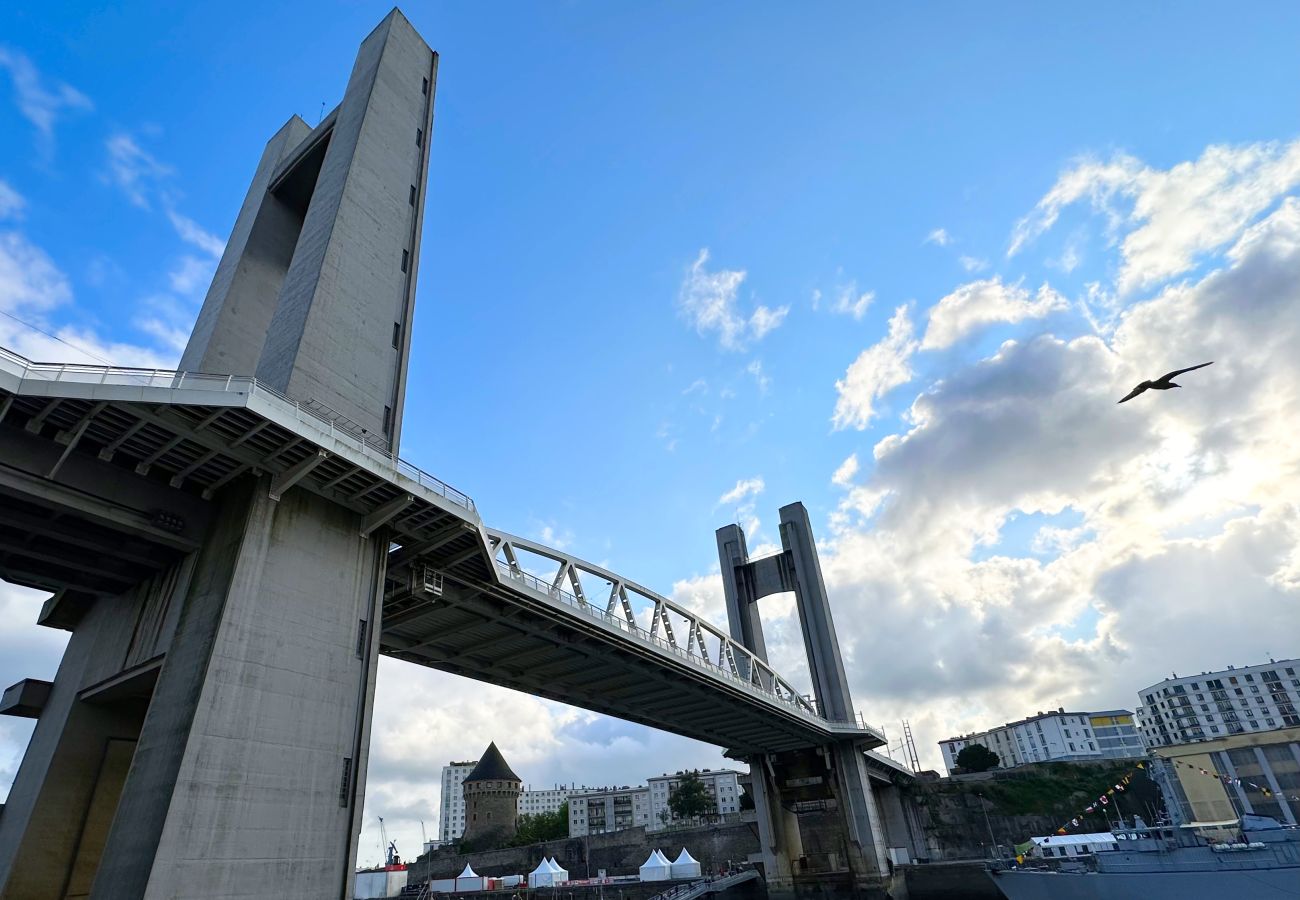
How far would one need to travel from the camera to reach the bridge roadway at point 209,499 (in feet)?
53.5

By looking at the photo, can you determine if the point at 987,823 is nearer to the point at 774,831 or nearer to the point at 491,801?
the point at 774,831

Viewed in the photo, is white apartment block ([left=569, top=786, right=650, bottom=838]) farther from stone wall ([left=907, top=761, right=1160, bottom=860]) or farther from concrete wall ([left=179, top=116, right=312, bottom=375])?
concrete wall ([left=179, top=116, right=312, bottom=375])

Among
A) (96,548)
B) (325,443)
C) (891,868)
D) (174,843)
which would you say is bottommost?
(891,868)

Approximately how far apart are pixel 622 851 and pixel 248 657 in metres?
79.3

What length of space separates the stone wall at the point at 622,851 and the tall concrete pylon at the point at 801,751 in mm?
12514

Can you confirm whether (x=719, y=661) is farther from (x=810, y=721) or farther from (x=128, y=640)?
(x=128, y=640)

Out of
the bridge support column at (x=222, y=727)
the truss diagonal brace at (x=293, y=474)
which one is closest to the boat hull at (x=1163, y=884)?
the bridge support column at (x=222, y=727)

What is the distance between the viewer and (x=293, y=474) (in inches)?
738

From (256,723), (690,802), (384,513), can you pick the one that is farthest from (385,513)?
(690,802)

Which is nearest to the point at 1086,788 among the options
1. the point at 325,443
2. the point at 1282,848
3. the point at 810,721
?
the point at 810,721

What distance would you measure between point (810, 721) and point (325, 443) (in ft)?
144

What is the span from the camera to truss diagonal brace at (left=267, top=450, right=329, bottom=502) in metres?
18.5

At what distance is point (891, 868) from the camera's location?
55.8 m

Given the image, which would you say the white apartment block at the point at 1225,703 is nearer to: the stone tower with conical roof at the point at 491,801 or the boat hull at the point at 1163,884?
the boat hull at the point at 1163,884
